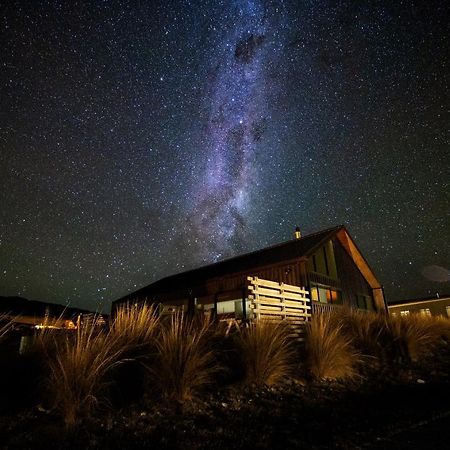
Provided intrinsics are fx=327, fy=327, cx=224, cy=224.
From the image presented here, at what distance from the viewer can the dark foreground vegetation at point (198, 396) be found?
3.45m

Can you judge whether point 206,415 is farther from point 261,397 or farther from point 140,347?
point 140,347

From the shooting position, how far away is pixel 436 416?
4461mm

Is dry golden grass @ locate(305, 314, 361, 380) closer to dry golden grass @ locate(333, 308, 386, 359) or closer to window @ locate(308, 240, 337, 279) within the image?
dry golden grass @ locate(333, 308, 386, 359)

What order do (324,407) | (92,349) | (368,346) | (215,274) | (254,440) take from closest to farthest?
(254,440) < (92,349) < (324,407) < (368,346) < (215,274)

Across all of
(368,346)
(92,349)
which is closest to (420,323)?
(368,346)

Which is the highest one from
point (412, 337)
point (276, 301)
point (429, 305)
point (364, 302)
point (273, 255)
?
point (273, 255)

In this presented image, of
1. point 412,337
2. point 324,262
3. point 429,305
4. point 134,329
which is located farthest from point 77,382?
point 429,305

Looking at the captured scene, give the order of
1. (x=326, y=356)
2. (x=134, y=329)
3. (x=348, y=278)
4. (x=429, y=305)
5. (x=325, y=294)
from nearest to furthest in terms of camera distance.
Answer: (x=134, y=329) < (x=326, y=356) < (x=325, y=294) < (x=348, y=278) < (x=429, y=305)

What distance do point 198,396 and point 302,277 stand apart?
34.2 ft

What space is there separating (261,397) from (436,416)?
2.38 meters

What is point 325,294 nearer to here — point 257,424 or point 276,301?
point 276,301

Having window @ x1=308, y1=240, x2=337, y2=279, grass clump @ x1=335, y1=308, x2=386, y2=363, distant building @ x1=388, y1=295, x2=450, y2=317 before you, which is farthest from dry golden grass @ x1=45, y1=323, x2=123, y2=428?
distant building @ x1=388, y1=295, x2=450, y2=317

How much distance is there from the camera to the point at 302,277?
14.2 meters

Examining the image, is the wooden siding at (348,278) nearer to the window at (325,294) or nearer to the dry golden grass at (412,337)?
the window at (325,294)
